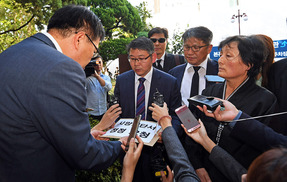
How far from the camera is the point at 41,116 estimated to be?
1076 mm

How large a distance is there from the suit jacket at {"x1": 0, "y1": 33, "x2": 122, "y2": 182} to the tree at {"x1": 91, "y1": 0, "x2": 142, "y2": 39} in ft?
41.4

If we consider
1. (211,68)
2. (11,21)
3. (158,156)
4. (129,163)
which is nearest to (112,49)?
(11,21)

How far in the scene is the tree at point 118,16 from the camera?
13.0 meters

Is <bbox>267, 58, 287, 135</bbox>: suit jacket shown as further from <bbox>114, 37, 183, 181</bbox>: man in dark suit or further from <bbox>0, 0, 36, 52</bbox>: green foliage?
<bbox>0, 0, 36, 52</bbox>: green foliage

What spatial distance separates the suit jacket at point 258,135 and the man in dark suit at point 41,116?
3.20 feet

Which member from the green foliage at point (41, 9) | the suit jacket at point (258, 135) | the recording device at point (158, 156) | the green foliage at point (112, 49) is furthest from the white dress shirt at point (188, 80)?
the green foliage at point (112, 49)

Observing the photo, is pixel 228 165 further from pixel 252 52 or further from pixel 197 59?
→ pixel 197 59

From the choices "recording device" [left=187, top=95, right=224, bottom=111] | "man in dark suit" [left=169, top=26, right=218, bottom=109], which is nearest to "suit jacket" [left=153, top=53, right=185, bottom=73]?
"man in dark suit" [left=169, top=26, right=218, bottom=109]

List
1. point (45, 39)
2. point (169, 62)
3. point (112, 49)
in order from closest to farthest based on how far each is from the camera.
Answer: point (45, 39), point (169, 62), point (112, 49)

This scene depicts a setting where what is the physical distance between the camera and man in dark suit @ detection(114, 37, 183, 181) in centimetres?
242

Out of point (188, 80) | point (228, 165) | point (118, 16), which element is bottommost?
Result: point (228, 165)

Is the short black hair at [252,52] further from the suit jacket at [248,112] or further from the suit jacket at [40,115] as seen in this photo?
the suit jacket at [40,115]

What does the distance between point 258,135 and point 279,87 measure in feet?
2.16

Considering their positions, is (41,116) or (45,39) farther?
(45,39)
